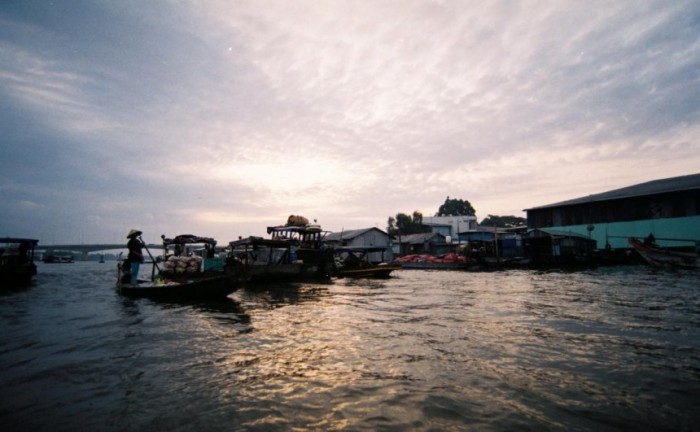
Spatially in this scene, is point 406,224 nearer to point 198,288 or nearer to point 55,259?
point 198,288

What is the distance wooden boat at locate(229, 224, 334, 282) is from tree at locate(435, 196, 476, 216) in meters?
57.7

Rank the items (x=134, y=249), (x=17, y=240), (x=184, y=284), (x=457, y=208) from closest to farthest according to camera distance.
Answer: (x=184, y=284) → (x=134, y=249) → (x=17, y=240) → (x=457, y=208)

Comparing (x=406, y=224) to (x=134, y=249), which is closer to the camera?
(x=134, y=249)

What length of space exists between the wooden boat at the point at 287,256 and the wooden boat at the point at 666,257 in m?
23.4

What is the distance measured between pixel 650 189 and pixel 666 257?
968 cm

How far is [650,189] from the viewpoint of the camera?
30578 millimetres

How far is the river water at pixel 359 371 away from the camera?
373 cm

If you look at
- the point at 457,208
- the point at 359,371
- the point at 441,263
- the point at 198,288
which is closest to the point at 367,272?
the point at 441,263

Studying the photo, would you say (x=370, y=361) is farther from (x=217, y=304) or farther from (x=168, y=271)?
(x=168, y=271)

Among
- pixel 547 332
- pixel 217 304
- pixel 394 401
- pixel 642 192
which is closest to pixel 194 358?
pixel 394 401

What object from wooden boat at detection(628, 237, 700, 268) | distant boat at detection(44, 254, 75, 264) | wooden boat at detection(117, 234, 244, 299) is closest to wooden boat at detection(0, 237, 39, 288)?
wooden boat at detection(117, 234, 244, 299)

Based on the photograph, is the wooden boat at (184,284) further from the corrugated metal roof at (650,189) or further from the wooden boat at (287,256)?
the corrugated metal roof at (650,189)

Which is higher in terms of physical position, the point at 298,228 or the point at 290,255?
the point at 298,228

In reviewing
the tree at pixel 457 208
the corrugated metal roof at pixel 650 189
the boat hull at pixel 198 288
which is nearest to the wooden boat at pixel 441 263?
the corrugated metal roof at pixel 650 189
